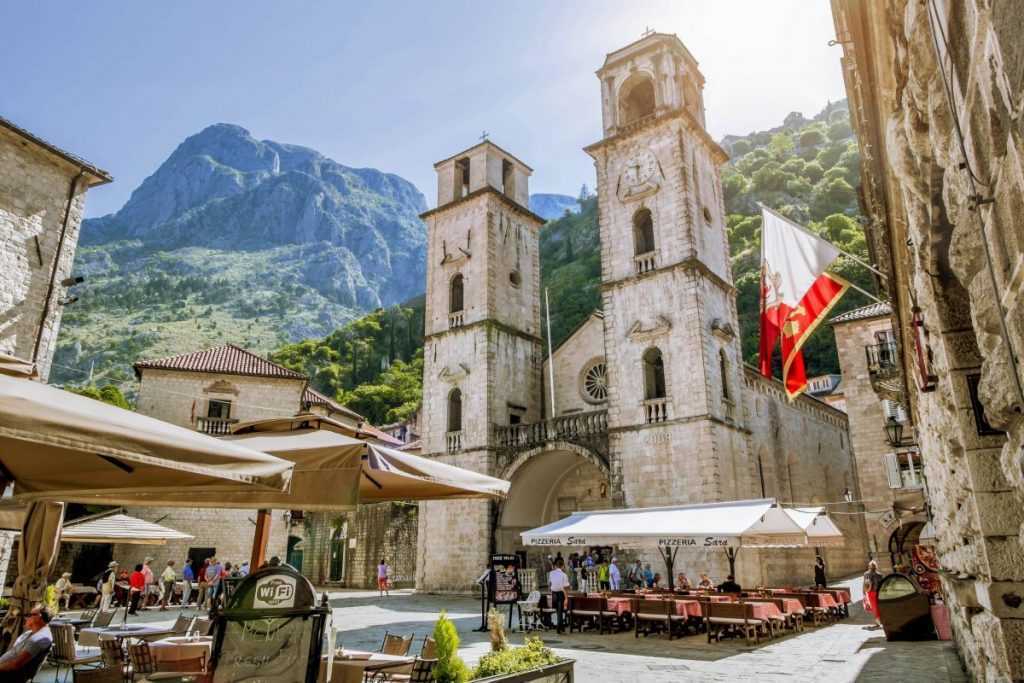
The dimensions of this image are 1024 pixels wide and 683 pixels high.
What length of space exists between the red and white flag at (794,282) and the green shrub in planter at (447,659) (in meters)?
5.58

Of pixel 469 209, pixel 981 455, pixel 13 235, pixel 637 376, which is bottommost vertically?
Answer: pixel 981 455

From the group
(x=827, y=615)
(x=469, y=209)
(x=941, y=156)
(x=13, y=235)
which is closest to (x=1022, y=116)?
(x=941, y=156)

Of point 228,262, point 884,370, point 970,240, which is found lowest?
point 970,240

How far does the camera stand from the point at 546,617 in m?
13.9

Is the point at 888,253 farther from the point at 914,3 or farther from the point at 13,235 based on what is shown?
the point at 13,235

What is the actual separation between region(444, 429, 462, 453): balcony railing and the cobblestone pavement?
9.84 meters

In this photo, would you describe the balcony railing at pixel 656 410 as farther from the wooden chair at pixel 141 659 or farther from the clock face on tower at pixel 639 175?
the wooden chair at pixel 141 659

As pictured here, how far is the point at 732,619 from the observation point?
439 inches

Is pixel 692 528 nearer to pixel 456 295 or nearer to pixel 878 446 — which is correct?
pixel 878 446

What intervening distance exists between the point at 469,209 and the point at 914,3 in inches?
977

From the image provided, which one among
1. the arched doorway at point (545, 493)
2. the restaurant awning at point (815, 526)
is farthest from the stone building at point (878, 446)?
the arched doorway at point (545, 493)

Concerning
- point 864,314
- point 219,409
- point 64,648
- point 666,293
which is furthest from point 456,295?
point 64,648

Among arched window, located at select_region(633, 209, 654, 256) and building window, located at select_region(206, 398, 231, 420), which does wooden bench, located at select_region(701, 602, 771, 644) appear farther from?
building window, located at select_region(206, 398, 231, 420)

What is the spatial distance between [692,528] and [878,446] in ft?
48.6
